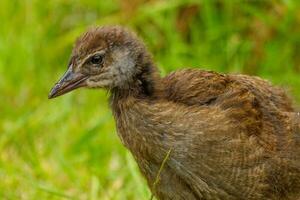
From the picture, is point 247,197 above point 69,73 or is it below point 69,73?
below

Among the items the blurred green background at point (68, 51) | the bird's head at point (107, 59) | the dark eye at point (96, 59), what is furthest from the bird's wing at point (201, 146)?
the blurred green background at point (68, 51)

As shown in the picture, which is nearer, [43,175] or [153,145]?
[153,145]

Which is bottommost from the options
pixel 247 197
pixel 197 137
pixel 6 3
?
pixel 247 197

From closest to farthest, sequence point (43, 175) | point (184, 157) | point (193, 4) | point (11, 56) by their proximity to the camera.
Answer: point (184, 157) → point (43, 175) → point (11, 56) → point (193, 4)

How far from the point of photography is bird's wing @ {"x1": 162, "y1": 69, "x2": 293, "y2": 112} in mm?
5371

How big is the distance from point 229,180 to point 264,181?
0.20m

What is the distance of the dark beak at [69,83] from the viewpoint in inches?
217

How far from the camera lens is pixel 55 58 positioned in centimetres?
871

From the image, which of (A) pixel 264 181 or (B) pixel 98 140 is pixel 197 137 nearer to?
(A) pixel 264 181

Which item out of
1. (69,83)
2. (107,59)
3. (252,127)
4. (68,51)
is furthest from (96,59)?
(68,51)

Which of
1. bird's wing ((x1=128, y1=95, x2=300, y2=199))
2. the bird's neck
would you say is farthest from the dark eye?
bird's wing ((x1=128, y1=95, x2=300, y2=199))

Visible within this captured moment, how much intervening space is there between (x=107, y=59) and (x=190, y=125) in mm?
538

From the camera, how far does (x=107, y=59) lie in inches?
215

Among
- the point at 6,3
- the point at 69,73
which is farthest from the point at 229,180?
the point at 6,3
